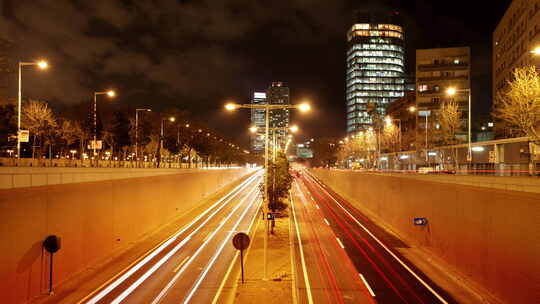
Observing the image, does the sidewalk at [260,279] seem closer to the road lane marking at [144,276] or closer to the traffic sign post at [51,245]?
the road lane marking at [144,276]

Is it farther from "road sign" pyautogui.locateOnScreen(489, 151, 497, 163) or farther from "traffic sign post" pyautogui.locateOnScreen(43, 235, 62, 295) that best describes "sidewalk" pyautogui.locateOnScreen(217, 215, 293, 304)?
"road sign" pyautogui.locateOnScreen(489, 151, 497, 163)

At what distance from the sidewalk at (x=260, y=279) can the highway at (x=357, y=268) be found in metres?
0.92

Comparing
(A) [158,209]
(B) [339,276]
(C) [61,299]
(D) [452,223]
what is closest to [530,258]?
(D) [452,223]

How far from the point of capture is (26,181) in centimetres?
1628

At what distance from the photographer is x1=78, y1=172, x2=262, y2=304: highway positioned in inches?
688

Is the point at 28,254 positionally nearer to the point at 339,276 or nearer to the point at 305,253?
the point at 339,276

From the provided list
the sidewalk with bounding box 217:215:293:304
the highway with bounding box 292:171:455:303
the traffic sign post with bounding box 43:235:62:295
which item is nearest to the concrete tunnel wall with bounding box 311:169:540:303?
the highway with bounding box 292:171:455:303

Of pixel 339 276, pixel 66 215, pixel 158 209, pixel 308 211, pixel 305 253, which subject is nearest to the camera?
pixel 66 215

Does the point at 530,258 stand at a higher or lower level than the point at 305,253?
higher

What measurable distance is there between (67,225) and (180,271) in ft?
20.9

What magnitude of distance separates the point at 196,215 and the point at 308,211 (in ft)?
46.9

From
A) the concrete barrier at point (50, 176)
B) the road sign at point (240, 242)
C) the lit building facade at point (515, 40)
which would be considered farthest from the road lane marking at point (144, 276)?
the lit building facade at point (515, 40)

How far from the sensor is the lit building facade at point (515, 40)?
55312 millimetres

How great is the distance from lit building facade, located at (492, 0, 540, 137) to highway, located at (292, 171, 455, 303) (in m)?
27.1
